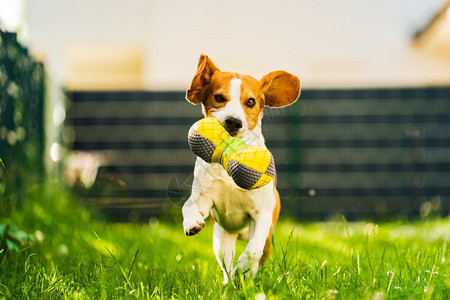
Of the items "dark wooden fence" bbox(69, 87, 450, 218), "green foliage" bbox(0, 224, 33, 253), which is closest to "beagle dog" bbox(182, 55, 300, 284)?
"green foliage" bbox(0, 224, 33, 253)

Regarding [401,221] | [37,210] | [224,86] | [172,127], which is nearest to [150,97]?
[172,127]

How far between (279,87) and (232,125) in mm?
320

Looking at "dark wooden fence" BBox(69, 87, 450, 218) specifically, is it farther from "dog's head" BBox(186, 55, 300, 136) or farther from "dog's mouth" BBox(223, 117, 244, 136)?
"dog's mouth" BBox(223, 117, 244, 136)

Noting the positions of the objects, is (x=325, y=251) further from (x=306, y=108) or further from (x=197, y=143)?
(x=306, y=108)

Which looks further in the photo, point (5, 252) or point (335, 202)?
point (335, 202)

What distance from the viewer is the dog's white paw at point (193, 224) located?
1.60 metres

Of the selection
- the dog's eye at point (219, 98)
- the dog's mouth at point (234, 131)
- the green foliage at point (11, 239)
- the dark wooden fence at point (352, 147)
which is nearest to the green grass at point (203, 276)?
the green foliage at point (11, 239)

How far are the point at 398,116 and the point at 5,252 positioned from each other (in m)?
4.57

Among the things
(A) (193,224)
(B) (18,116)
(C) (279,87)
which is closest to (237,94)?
(C) (279,87)

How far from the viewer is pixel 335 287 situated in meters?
1.68

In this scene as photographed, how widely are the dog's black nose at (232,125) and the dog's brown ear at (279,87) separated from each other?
0.82 ft

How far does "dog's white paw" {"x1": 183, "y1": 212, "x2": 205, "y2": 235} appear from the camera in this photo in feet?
5.26

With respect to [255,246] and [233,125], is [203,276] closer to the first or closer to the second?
[255,246]

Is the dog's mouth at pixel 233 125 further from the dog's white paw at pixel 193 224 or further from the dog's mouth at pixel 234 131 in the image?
the dog's white paw at pixel 193 224
